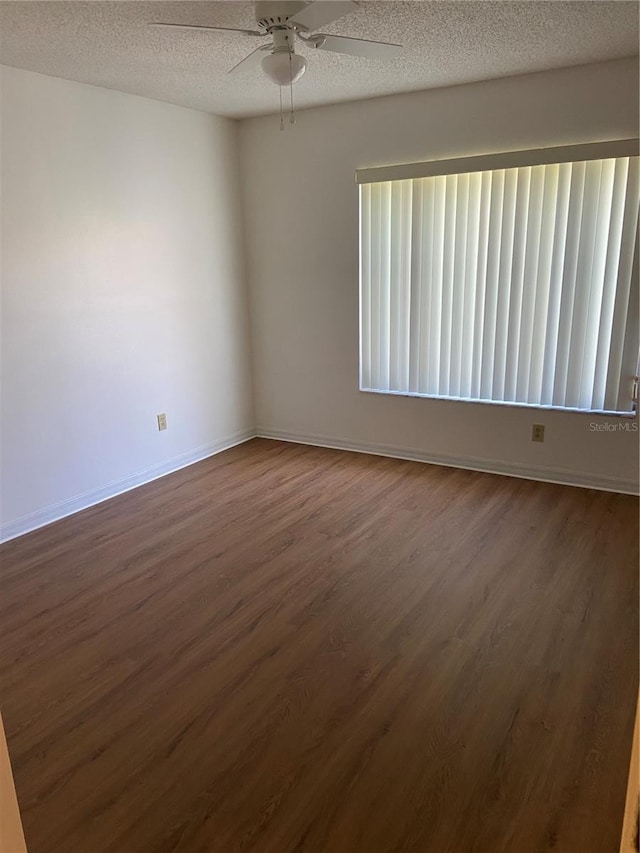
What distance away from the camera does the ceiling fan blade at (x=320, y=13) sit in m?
2.10

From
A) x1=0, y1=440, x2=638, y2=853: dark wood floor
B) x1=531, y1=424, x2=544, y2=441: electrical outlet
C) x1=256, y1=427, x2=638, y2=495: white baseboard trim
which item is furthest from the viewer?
x1=531, y1=424, x2=544, y2=441: electrical outlet

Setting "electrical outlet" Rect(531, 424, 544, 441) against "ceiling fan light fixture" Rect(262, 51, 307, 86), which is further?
"electrical outlet" Rect(531, 424, 544, 441)

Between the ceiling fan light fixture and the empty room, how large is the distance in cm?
1

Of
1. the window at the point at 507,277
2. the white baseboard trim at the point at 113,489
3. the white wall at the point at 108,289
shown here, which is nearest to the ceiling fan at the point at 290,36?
the white wall at the point at 108,289

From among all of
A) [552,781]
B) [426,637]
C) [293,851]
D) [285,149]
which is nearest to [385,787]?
[293,851]

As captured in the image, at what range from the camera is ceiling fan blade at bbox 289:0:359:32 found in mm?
2100

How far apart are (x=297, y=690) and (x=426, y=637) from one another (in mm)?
580

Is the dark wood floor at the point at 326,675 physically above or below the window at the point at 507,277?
below

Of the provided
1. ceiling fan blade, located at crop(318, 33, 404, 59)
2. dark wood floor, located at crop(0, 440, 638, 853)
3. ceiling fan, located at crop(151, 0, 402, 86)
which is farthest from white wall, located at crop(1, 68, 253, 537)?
ceiling fan blade, located at crop(318, 33, 404, 59)

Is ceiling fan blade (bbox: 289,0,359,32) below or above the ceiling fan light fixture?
above

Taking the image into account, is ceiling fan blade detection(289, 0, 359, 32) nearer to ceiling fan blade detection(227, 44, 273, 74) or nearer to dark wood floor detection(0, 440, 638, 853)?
ceiling fan blade detection(227, 44, 273, 74)

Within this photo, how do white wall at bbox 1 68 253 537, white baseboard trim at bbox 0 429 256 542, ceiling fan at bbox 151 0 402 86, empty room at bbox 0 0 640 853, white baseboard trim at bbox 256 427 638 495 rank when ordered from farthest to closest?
white baseboard trim at bbox 256 427 638 495, white baseboard trim at bbox 0 429 256 542, white wall at bbox 1 68 253 537, ceiling fan at bbox 151 0 402 86, empty room at bbox 0 0 640 853

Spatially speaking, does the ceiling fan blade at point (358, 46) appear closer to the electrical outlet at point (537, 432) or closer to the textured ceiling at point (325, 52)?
the textured ceiling at point (325, 52)

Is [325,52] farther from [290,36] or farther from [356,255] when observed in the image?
[356,255]
